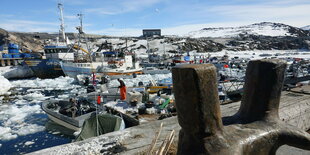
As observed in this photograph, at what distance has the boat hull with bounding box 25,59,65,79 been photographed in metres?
31.3

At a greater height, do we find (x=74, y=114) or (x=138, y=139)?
(x=138, y=139)

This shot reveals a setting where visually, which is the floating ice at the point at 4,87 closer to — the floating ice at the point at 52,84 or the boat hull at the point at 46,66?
the floating ice at the point at 52,84

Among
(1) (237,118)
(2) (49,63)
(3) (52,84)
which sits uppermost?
(1) (237,118)

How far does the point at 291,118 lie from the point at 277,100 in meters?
2.44

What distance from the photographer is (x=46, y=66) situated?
31375 mm

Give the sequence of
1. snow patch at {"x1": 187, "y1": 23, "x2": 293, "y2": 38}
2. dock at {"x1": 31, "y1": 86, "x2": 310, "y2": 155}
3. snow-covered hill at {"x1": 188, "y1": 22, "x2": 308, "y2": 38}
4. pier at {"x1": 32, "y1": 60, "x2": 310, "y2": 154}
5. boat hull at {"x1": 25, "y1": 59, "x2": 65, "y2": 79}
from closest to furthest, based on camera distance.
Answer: pier at {"x1": 32, "y1": 60, "x2": 310, "y2": 154} → dock at {"x1": 31, "y1": 86, "x2": 310, "y2": 155} → boat hull at {"x1": 25, "y1": 59, "x2": 65, "y2": 79} → snow-covered hill at {"x1": 188, "y1": 22, "x2": 308, "y2": 38} → snow patch at {"x1": 187, "y1": 23, "x2": 293, "y2": 38}

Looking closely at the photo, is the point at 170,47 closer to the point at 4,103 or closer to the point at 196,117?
the point at 4,103

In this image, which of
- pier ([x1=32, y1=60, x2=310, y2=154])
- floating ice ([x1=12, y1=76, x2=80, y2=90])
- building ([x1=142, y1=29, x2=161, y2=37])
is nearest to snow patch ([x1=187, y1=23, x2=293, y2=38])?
building ([x1=142, y1=29, x2=161, y2=37])

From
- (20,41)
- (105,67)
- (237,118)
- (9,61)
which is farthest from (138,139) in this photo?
(20,41)

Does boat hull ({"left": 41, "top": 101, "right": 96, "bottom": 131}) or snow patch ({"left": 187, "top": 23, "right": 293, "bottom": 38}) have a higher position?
snow patch ({"left": 187, "top": 23, "right": 293, "bottom": 38})

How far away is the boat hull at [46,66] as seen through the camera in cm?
3133

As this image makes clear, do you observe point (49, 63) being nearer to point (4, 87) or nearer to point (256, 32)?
point (4, 87)

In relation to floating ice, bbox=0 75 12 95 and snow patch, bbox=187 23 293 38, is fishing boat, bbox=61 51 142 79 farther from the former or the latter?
snow patch, bbox=187 23 293 38

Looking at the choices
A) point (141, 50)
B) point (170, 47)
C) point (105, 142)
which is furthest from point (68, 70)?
point (170, 47)
